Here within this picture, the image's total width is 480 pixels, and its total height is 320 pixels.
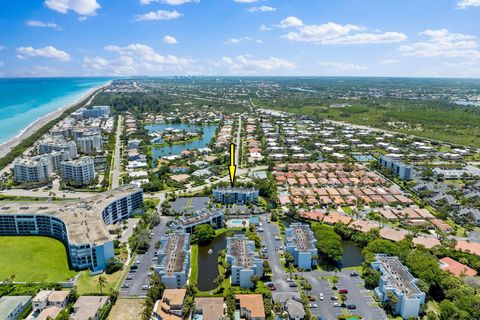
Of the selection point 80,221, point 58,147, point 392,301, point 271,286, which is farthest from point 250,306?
point 58,147

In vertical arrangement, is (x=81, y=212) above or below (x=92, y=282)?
above

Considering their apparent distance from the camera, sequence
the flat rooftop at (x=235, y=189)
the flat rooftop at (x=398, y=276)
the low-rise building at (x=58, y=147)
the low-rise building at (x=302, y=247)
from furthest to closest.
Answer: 1. the low-rise building at (x=58, y=147)
2. the flat rooftop at (x=235, y=189)
3. the low-rise building at (x=302, y=247)
4. the flat rooftop at (x=398, y=276)

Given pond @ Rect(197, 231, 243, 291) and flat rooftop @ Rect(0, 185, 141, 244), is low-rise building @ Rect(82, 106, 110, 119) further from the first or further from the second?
pond @ Rect(197, 231, 243, 291)

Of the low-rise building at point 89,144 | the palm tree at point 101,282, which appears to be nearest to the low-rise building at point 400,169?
the palm tree at point 101,282

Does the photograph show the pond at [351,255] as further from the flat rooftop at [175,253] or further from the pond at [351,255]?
the flat rooftop at [175,253]

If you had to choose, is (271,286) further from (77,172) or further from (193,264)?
(77,172)
